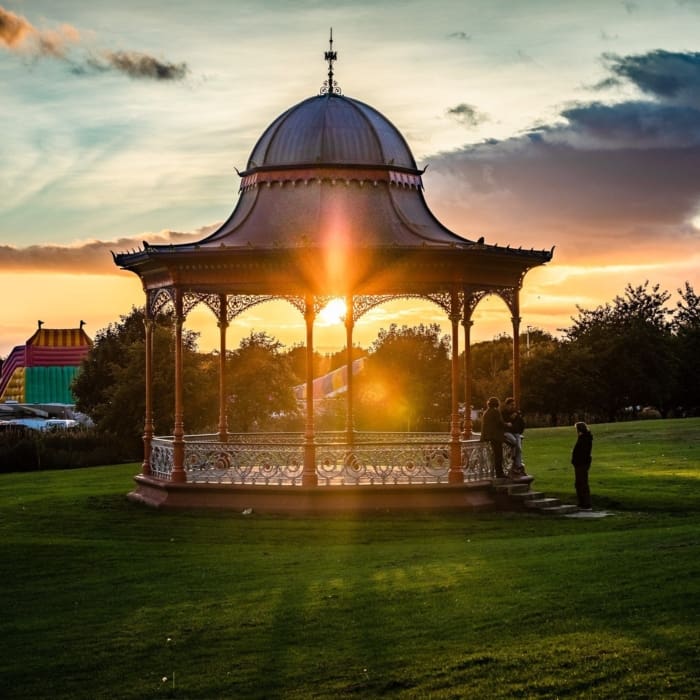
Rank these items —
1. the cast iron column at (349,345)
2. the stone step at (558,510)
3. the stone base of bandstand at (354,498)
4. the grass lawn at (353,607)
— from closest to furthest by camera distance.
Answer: the grass lawn at (353,607) < the stone base of bandstand at (354,498) < the stone step at (558,510) < the cast iron column at (349,345)

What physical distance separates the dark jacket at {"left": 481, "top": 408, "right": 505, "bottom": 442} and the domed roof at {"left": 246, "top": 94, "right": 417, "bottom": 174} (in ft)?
17.8

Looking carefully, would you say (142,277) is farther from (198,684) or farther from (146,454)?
(198,684)

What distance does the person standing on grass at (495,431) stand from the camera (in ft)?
80.4

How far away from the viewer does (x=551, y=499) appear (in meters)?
24.7

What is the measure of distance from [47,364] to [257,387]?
119 ft

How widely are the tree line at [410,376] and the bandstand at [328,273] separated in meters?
19.8

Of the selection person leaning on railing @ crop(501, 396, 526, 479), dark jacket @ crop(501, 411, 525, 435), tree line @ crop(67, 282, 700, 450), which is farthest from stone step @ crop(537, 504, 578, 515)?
tree line @ crop(67, 282, 700, 450)

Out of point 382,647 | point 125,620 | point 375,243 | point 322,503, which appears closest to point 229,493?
point 322,503

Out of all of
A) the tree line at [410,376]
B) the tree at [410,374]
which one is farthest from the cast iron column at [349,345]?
the tree at [410,374]

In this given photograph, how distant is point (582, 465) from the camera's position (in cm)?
2411

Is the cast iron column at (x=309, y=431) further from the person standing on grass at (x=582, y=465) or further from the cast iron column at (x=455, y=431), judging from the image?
the person standing on grass at (x=582, y=465)

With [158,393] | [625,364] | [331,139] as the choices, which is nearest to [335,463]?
[331,139]

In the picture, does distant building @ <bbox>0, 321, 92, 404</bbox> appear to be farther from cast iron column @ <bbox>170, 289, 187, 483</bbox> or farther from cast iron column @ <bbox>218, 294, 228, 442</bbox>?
cast iron column @ <bbox>170, 289, 187, 483</bbox>

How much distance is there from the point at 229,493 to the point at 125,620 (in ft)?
34.2
